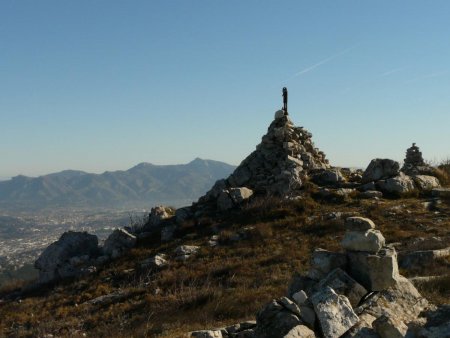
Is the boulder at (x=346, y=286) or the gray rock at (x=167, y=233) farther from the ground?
the boulder at (x=346, y=286)

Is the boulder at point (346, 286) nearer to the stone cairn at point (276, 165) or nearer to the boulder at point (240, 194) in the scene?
the stone cairn at point (276, 165)

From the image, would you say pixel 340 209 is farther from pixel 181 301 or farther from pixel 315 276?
pixel 315 276

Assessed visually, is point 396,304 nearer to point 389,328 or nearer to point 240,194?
point 389,328

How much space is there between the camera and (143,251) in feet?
101

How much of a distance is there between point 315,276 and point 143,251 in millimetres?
19809

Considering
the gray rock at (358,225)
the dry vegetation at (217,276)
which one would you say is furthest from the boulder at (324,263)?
the dry vegetation at (217,276)

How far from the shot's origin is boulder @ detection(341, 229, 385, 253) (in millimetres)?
11852

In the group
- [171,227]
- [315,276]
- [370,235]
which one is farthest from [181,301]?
[171,227]

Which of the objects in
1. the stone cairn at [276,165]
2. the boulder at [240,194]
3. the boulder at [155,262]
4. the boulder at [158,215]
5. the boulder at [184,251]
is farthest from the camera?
the boulder at [158,215]

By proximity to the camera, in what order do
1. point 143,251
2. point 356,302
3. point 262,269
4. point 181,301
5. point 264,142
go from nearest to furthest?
point 356,302, point 181,301, point 262,269, point 143,251, point 264,142

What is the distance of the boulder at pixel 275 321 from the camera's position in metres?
9.51

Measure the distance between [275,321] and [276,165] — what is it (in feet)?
92.3

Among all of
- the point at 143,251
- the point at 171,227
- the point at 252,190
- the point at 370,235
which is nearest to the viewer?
the point at 370,235

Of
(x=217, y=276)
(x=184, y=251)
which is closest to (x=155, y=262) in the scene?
(x=184, y=251)
